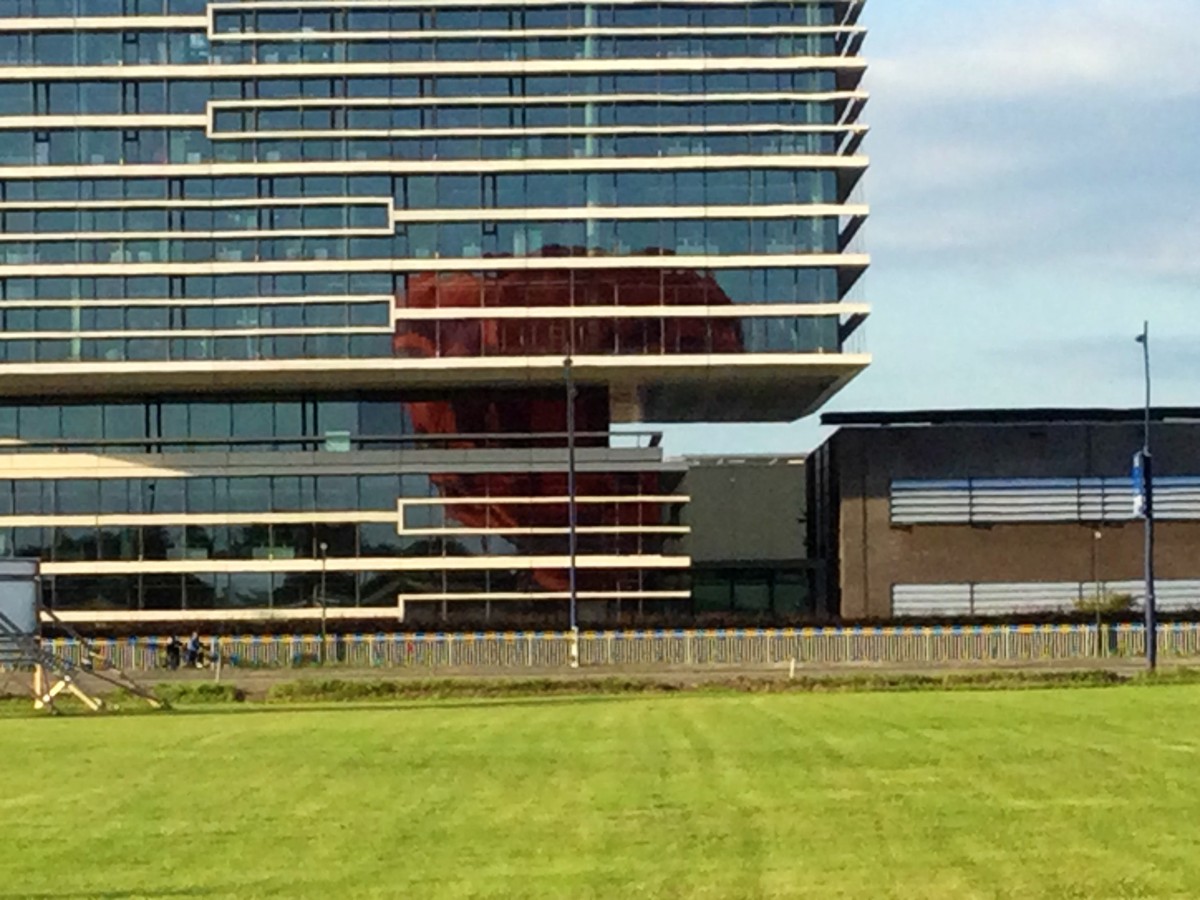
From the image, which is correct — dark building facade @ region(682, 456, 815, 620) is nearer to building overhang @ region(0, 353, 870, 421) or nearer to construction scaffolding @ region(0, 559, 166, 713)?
building overhang @ region(0, 353, 870, 421)

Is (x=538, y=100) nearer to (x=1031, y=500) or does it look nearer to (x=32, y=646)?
(x=1031, y=500)

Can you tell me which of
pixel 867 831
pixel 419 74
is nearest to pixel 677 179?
pixel 419 74

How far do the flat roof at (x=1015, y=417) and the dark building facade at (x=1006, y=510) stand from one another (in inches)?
2.1

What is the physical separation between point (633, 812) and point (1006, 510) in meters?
55.0

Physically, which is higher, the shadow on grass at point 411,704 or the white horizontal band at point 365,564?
the white horizontal band at point 365,564

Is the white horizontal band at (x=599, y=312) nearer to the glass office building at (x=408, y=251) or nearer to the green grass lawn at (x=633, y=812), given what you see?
the glass office building at (x=408, y=251)

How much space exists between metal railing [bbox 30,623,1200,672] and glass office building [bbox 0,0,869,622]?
17.2ft

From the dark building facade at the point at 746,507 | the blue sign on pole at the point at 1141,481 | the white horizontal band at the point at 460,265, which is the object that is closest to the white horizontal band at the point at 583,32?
the white horizontal band at the point at 460,265

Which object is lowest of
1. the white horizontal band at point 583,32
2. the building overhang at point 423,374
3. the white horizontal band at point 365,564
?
the white horizontal band at point 365,564

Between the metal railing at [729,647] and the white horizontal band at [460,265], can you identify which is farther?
the white horizontal band at [460,265]

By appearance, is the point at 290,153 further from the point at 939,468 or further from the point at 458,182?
the point at 939,468

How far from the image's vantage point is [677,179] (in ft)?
208

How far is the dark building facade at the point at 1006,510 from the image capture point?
6619 cm

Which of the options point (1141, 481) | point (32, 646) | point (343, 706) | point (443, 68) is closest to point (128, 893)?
point (32, 646)
